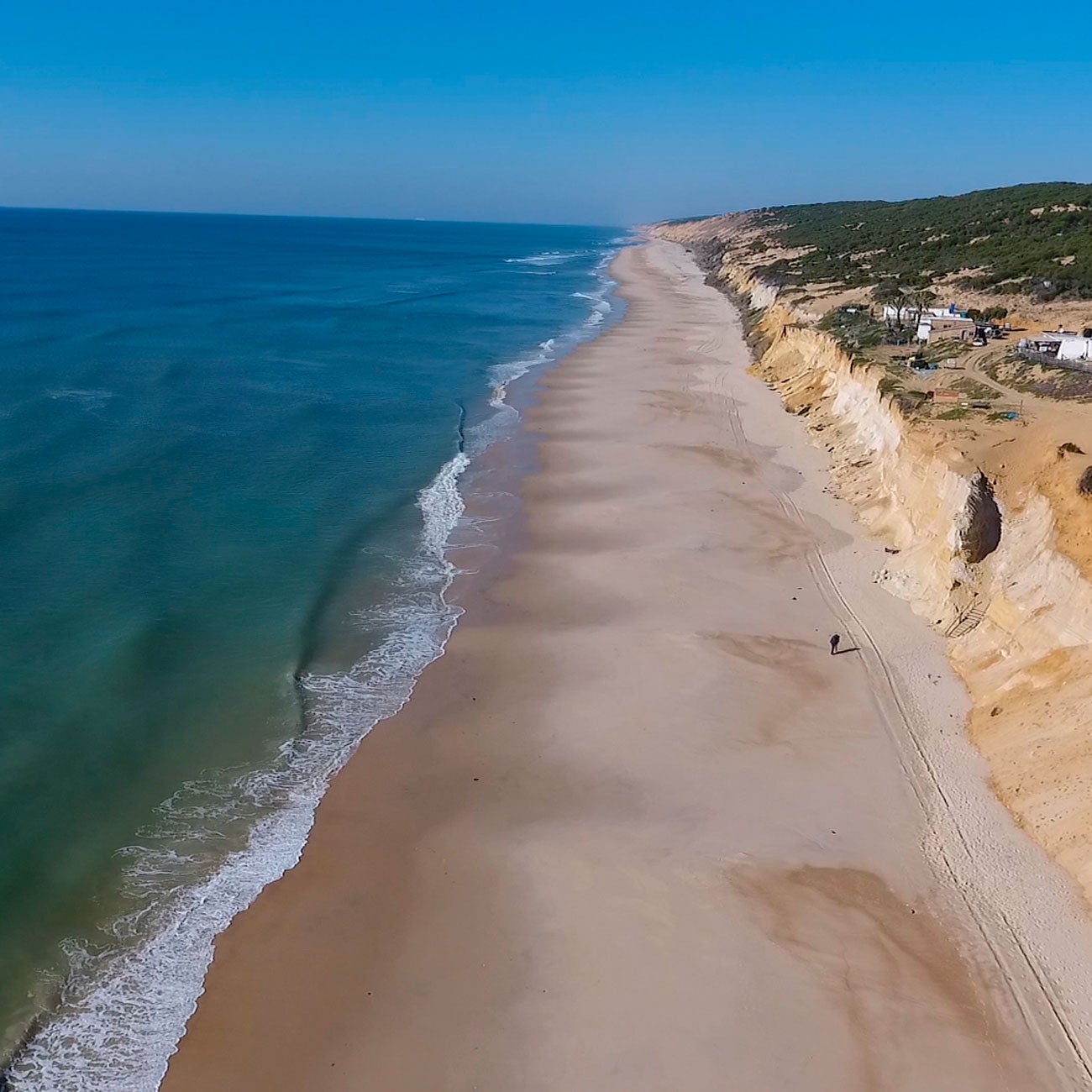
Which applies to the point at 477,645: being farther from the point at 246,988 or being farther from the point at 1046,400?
the point at 1046,400

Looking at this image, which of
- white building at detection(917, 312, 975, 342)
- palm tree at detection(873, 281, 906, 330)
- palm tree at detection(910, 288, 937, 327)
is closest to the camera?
white building at detection(917, 312, 975, 342)

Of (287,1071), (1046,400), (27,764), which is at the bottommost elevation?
(287,1071)

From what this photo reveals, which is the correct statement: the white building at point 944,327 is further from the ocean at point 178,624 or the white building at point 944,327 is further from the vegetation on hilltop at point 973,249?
the ocean at point 178,624

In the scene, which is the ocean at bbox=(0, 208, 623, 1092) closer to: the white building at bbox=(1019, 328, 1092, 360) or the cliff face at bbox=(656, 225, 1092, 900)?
the cliff face at bbox=(656, 225, 1092, 900)

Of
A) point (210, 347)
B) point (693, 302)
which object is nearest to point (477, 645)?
point (210, 347)

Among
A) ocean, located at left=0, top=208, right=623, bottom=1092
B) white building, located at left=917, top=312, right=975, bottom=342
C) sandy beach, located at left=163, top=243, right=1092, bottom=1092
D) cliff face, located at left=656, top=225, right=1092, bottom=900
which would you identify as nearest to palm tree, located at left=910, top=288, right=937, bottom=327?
white building, located at left=917, top=312, right=975, bottom=342
